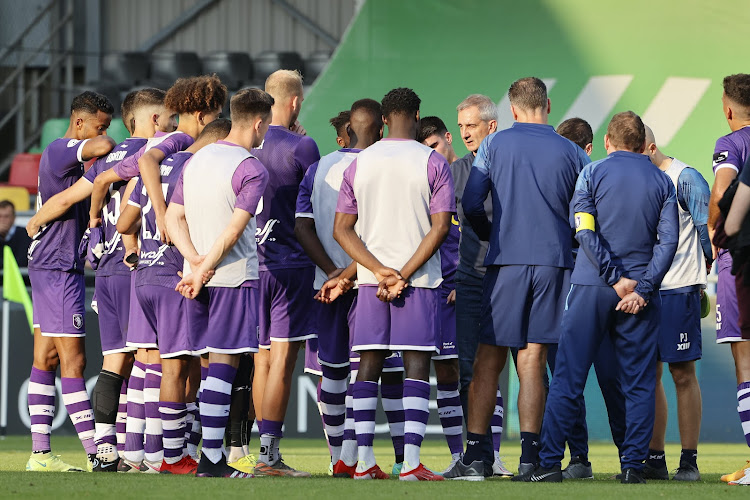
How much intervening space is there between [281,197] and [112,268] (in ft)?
3.56

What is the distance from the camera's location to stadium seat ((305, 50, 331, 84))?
19.2 meters

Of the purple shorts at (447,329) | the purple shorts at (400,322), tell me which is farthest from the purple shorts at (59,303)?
the purple shorts at (447,329)

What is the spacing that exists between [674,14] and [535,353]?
6627mm

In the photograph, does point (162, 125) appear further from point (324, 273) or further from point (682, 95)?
point (682, 95)

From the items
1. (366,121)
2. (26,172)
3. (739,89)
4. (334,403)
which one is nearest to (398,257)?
(366,121)

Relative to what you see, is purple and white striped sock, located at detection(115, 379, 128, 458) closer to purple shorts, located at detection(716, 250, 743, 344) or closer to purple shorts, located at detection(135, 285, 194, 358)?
purple shorts, located at detection(135, 285, 194, 358)

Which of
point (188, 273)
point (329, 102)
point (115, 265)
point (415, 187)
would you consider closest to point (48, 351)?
point (115, 265)

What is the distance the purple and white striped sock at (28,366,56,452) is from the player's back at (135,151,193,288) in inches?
45.5

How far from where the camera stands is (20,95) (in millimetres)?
19906

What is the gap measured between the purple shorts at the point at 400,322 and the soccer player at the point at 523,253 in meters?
0.32

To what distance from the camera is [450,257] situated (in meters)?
7.46

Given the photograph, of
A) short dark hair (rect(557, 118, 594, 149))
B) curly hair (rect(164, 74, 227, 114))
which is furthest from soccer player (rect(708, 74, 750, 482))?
curly hair (rect(164, 74, 227, 114))

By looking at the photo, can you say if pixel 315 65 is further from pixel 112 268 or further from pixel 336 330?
pixel 336 330

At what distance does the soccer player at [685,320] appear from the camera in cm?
693
